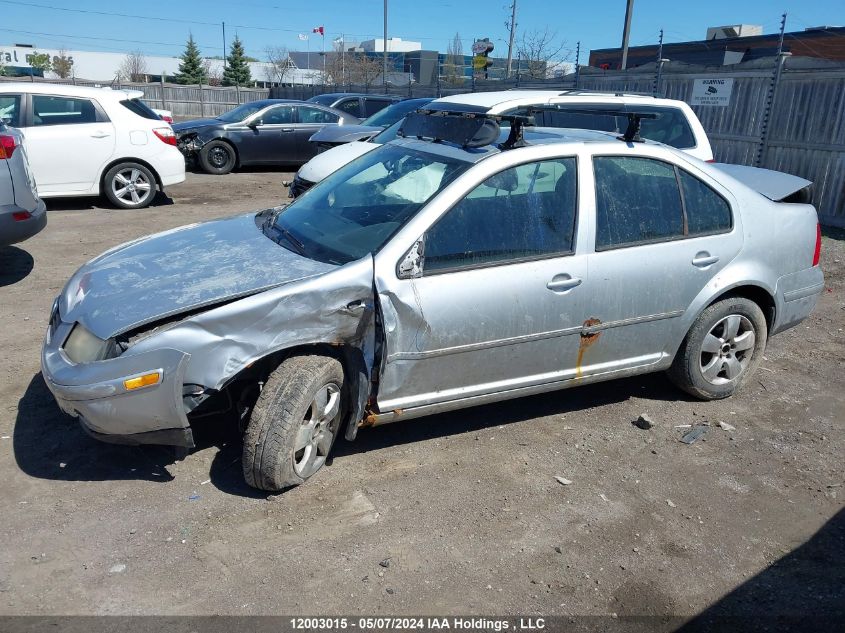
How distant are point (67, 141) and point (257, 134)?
529 cm

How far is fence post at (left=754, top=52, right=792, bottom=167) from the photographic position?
11383mm

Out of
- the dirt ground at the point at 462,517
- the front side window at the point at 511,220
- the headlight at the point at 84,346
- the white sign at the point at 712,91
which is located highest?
the white sign at the point at 712,91

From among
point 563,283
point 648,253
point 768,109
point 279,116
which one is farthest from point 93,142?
point 768,109

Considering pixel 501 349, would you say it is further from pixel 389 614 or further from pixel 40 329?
pixel 40 329

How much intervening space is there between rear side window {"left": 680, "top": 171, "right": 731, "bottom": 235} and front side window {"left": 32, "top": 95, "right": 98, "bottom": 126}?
28.2 ft

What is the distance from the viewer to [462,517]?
11.7ft

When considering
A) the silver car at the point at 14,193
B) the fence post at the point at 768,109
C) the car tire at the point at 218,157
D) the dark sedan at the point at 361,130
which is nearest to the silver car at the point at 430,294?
the silver car at the point at 14,193

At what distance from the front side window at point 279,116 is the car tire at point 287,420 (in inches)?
488

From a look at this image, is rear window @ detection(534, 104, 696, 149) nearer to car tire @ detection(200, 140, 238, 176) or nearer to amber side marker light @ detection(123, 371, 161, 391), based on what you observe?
amber side marker light @ detection(123, 371, 161, 391)

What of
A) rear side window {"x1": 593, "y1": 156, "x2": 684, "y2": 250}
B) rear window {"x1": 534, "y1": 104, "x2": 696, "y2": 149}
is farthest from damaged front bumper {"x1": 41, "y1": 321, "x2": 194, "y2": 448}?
rear window {"x1": 534, "y1": 104, "x2": 696, "y2": 149}

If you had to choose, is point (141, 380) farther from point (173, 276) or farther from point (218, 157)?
point (218, 157)

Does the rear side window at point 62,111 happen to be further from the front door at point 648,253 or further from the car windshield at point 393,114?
the front door at point 648,253

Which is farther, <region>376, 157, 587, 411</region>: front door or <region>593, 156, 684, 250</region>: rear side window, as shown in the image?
<region>593, 156, 684, 250</region>: rear side window

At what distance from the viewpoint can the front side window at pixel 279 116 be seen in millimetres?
14922
